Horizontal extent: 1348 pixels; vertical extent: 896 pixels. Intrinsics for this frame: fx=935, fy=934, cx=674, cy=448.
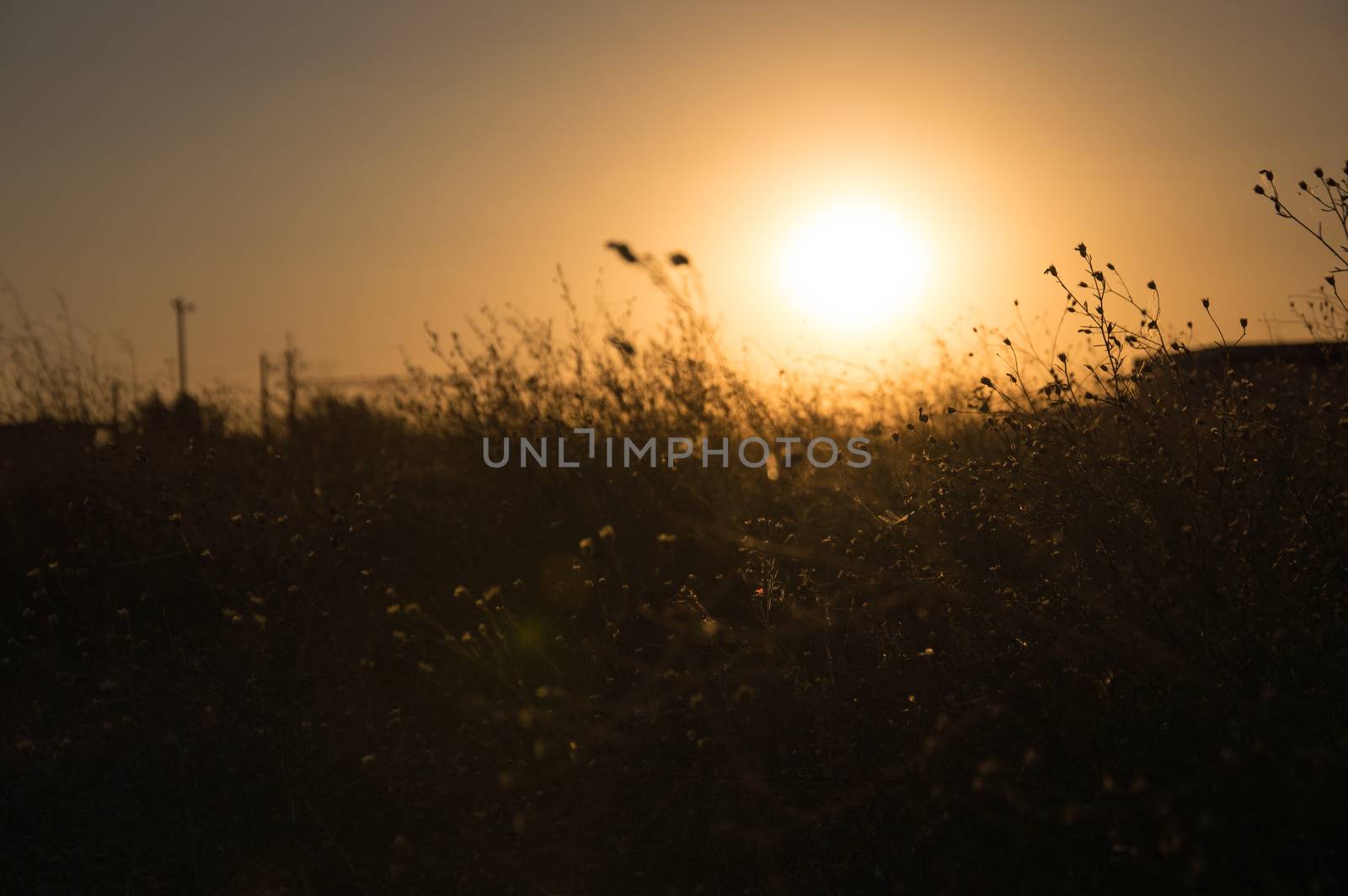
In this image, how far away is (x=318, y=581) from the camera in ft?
10.3

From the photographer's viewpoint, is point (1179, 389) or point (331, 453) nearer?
point (1179, 389)

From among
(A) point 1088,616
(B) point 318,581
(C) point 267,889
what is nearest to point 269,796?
(C) point 267,889

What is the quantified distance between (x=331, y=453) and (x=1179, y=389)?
625 centimetres

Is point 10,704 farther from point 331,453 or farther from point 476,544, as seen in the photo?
point 331,453

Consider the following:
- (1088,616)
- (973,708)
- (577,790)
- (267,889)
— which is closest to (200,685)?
(267,889)

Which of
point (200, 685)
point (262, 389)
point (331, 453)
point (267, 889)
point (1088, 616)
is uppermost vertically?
point (262, 389)

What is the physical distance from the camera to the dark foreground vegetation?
2088 millimetres

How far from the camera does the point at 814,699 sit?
2.46 metres

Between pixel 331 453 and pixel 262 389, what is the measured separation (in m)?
1.16

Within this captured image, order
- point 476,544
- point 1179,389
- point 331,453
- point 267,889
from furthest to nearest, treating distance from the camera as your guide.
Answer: point 331,453
point 476,544
point 1179,389
point 267,889

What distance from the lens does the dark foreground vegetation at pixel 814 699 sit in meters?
2.09

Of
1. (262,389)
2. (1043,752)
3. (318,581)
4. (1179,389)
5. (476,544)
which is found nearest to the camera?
(1043,752)

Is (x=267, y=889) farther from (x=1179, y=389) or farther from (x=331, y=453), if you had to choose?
(x=331, y=453)

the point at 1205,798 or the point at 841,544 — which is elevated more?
the point at 841,544
